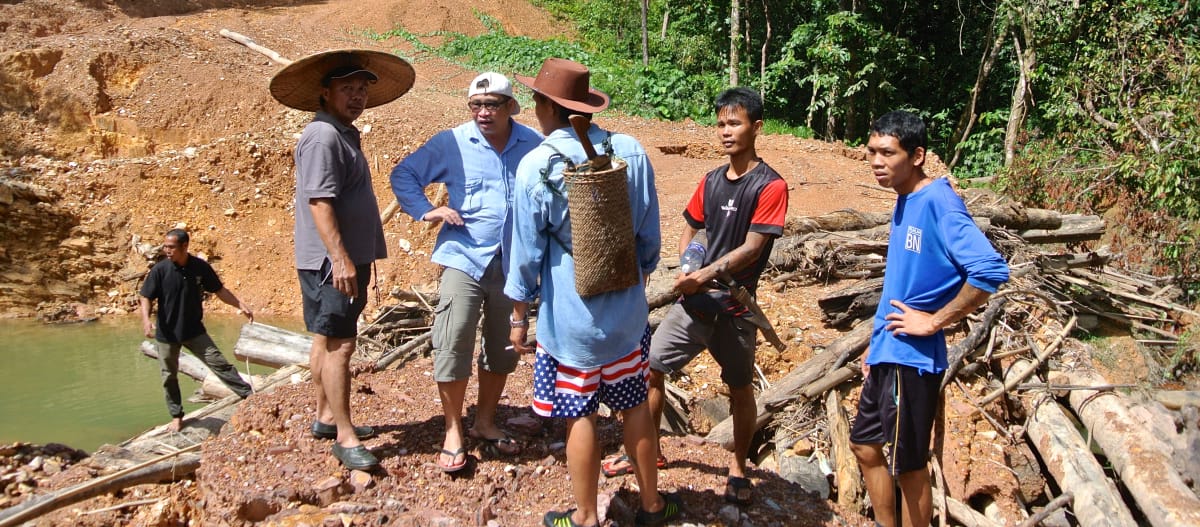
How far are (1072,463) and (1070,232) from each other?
146 inches

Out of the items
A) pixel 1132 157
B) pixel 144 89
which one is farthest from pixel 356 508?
pixel 144 89

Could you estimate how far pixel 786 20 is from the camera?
17688 millimetres

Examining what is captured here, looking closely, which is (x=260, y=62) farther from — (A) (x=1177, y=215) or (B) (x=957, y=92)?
(A) (x=1177, y=215)

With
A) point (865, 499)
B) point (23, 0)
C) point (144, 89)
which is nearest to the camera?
point (865, 499)

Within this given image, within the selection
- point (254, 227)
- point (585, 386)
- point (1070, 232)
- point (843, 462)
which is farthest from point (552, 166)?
point (254, 227)

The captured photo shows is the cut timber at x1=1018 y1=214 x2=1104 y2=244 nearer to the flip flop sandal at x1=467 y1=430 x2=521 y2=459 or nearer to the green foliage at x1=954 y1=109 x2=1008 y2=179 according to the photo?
the flip flop sandal at x1=467 y1=430 x2=521 y2=459

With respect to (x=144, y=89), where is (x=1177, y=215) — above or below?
below

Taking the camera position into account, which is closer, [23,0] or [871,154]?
[871,154]

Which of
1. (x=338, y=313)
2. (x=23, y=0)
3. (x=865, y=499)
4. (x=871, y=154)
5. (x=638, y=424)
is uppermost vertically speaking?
(x=23, y=0)

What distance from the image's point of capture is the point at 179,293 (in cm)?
607

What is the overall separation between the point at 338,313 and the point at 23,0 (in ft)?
60.4

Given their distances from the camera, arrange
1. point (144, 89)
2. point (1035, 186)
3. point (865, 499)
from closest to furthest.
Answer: point (865, 499)
point (1035, 186)
point (144, 89)

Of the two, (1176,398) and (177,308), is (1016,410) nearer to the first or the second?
(1176,398)

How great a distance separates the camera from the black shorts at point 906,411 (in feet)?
9.69
